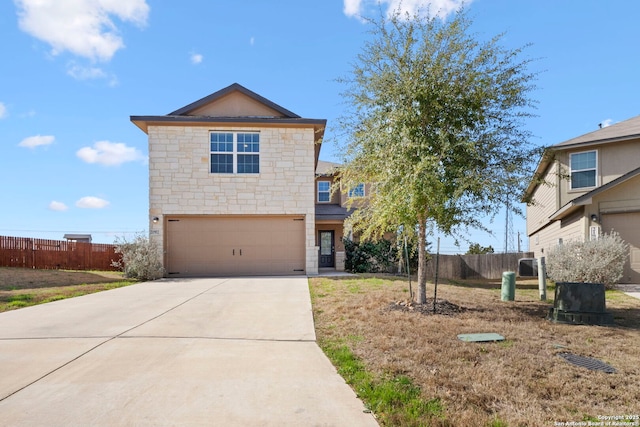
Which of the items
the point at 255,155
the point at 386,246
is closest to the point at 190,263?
the point at 255,155

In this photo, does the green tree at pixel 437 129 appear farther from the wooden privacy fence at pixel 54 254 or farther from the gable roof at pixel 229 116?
the wooden privacy fence at pixel 54 254

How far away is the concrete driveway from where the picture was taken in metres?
4.00

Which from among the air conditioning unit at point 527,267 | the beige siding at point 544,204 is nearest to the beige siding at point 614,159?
the beige siding at point 544,204

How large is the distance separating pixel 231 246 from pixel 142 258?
3273mm

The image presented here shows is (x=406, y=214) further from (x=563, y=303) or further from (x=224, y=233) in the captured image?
(x=224, y=233)

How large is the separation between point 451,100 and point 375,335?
494 cm

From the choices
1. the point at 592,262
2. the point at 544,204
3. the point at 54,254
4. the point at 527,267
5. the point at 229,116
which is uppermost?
the point at 229,116

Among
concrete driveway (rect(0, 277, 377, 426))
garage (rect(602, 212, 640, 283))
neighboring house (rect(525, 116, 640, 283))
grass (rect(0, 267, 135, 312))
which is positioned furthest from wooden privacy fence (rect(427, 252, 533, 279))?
grass (rect(0, 267, 135, 312))

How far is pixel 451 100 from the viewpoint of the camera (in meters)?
8.83

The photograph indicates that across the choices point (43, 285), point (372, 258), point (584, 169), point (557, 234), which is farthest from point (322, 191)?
point (43, 285)

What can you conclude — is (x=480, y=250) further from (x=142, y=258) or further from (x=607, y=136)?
(x=142, y=258)

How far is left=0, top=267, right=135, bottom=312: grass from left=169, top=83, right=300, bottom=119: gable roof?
274 inches

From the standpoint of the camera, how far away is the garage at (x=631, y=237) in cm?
1575

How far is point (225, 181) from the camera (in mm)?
17156
